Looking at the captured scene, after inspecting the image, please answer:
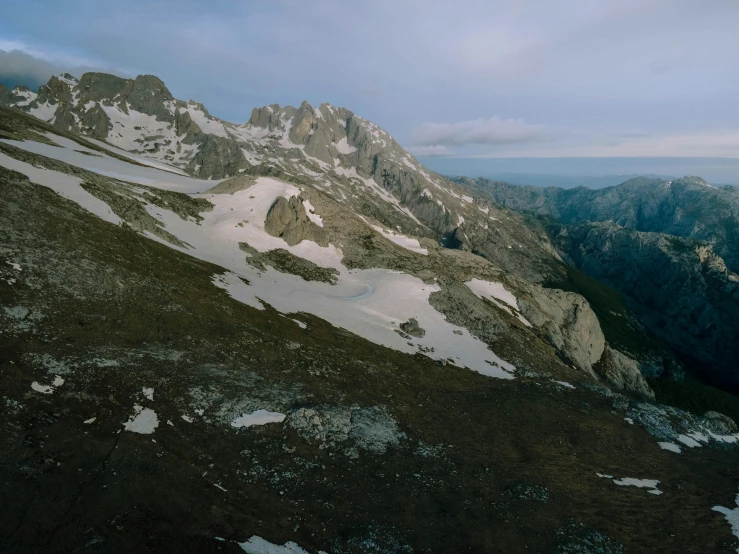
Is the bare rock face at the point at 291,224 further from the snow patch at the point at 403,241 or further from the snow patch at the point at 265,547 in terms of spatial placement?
the snow patch at the point at 265,547

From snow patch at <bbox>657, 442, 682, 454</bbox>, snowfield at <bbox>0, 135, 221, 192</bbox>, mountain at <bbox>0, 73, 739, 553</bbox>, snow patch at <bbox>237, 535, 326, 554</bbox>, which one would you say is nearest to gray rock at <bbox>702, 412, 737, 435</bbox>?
mountain at <bbox>0, 73, 739, 553</bbox>

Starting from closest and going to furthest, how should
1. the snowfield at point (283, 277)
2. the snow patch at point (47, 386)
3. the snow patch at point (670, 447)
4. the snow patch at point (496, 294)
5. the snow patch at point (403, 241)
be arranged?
the snow patch at point (47, 386) → the snow patch at point (670, 447) → the snowfield at point (283, 277) → the snow patch at point (496, 294) → the snow patch at point (403, 241)

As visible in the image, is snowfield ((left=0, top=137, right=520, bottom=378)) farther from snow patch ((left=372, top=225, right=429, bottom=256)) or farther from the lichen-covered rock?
snow patch ((left=372, top=225, right=429, bottom=256))

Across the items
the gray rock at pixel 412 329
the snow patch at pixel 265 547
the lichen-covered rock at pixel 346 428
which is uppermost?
the snow patch at pixel 265 547

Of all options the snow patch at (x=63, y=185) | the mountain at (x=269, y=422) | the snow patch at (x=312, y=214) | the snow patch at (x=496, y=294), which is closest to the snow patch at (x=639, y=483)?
the mountain at (x=269, y=422)

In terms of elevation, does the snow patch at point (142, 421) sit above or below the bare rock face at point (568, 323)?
above

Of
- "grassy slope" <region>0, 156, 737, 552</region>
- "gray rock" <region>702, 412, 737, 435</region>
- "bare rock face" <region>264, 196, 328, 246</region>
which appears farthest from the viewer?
"bare rock face" <region>264, 196, 328, 246</region>
